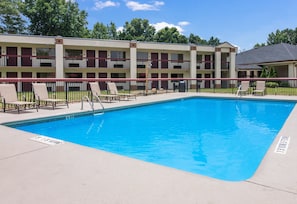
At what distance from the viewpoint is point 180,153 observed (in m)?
5.55

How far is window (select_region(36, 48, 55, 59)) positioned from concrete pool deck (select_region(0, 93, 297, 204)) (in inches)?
1047

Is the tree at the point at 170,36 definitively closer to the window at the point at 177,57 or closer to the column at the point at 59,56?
the window at the point at 177,57

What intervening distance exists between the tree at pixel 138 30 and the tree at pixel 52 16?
15.3m

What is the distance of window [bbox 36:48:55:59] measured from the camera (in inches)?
1135

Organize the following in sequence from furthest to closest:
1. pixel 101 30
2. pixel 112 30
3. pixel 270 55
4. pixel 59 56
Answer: pixel 112 30 → pixel 101 30 → pixel 270 55 → pixel 59 56

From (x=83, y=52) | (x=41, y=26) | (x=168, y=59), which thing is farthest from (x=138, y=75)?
(x=41, y=26)

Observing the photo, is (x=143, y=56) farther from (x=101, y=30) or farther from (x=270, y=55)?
(x=101, y=30)

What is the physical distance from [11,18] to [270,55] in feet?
115

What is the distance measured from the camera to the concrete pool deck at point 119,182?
8.55 feet

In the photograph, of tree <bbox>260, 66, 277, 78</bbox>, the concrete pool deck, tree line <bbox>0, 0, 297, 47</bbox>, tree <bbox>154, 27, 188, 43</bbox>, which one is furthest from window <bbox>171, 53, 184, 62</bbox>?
the concrete pool deck

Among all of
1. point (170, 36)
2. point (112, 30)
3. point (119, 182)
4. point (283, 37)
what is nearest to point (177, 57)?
point (170, 36)

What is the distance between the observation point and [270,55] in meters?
34.4

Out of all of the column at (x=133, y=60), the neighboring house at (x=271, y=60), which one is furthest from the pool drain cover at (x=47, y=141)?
the neighboring house at (x=271, y=60)

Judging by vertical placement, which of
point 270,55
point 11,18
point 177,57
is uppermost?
point 11,18
